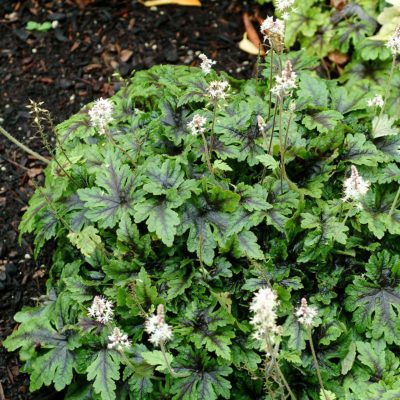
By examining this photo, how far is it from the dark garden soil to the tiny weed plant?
1.45 meters

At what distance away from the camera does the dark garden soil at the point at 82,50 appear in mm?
5297

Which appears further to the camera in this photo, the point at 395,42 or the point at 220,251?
the point at 220,251

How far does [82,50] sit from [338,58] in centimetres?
224

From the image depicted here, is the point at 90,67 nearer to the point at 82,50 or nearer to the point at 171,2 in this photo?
the point at 82,50

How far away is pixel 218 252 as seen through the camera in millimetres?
3562

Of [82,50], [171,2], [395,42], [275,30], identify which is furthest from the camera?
[171,2]

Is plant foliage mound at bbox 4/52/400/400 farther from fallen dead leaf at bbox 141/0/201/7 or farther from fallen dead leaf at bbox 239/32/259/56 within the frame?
fallen dead leaf at bbox 141/0/201/7

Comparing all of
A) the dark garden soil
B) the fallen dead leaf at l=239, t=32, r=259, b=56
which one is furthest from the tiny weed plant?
the fallen dead leaf at l=239, t=32, r=259, b=56

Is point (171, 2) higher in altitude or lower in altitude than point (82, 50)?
higher

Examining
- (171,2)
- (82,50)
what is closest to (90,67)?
(82,50)

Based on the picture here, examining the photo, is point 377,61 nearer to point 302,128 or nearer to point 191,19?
point 302,128

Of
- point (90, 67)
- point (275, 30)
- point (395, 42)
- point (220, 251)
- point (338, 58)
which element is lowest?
point (90, 67)

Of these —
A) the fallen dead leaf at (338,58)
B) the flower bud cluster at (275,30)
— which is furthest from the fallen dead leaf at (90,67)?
the flower bud cluster at (275,30)

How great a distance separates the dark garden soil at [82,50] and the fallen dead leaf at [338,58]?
0.70 meters
